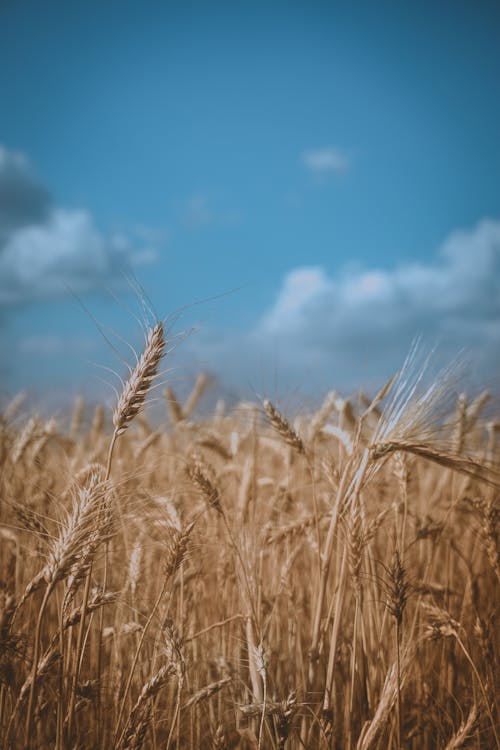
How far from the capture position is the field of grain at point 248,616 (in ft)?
4.83

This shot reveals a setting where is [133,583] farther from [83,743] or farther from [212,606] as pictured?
[212,606]

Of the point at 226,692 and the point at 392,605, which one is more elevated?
the point at 392,605

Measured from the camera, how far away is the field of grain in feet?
4.83

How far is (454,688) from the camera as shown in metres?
2.49

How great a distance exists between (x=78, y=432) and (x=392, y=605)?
5.25 meters

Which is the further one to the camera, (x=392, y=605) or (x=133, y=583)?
(x=133, y=583)

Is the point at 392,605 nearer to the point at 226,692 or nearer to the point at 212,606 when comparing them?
the point at 226,692

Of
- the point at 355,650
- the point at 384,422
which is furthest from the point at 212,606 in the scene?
the point at 384,422

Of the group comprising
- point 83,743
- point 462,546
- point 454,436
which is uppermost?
point 454,436

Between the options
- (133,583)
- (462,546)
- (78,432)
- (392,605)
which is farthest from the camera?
(78,432)

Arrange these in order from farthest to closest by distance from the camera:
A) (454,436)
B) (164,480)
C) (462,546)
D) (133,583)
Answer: (164,480) → (462,546) → (454,436) → (133,583)

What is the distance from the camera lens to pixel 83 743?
5.94 feet

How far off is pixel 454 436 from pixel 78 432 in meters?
4.78

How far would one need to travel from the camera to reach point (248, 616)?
162 cm
